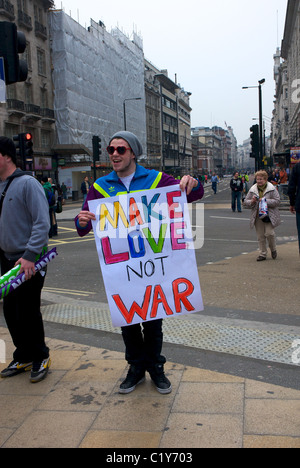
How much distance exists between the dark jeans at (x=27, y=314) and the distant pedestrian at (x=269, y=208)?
17.8 feet

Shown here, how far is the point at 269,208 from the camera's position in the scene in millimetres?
8188

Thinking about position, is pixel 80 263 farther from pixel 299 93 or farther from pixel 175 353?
pixel 299 93

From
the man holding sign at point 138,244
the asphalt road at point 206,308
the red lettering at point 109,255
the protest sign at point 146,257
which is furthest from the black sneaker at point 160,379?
the red lettering at point 109,255

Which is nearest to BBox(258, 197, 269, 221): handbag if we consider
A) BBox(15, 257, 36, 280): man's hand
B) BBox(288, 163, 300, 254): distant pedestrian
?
BBox(288, 163, 300, 254): distant pedestrian

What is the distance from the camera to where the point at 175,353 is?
394cm

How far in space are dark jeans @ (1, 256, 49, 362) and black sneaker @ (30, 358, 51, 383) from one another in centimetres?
4

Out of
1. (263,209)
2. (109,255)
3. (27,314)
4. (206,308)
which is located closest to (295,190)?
(263,209)

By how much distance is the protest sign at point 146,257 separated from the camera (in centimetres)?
318

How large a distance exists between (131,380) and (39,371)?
2.46ft

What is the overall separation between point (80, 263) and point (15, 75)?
4.96m

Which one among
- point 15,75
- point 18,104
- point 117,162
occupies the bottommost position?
point 117,162

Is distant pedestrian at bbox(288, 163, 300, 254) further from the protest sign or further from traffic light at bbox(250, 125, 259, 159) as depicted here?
traffic light at bbox(250, 125, 259, 159)

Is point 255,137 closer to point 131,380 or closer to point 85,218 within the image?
point 85,218
